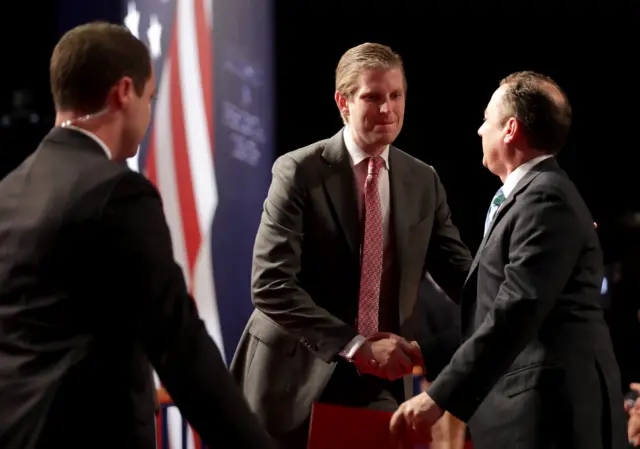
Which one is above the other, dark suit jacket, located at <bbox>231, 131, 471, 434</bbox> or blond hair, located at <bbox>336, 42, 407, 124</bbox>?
blond hair, located at <bbox>336, 42, 407, 124</bbox>

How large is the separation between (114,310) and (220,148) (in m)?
1.85

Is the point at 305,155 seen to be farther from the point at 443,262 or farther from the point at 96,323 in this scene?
the point at 96,323

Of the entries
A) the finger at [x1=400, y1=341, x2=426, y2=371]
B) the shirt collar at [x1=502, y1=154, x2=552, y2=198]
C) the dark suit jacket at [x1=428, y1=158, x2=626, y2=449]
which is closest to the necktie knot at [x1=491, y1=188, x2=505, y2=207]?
the shirt collar at [x1=502, y1=154, x2=552, y2=198]

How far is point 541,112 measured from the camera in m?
2.44

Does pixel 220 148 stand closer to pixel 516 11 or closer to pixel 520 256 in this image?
pixel 520 256

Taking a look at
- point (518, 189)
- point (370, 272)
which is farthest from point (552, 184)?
point (370, 272)

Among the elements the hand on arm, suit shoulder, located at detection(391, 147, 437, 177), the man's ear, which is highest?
the man's ear

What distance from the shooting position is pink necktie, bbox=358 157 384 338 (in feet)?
8.91

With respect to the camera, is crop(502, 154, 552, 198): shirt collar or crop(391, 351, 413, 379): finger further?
crop(391, 351, 413, 379): finger

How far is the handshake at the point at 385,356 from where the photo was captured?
8.52 feet

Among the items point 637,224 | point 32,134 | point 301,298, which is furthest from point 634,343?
point 32,134

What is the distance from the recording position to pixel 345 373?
2.77m

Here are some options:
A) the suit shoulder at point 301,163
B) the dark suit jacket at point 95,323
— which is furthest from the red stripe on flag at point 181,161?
the dark suit jacket at point 95,323

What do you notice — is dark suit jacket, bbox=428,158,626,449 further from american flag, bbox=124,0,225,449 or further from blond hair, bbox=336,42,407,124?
american flag, bbox=124,0,225,449
